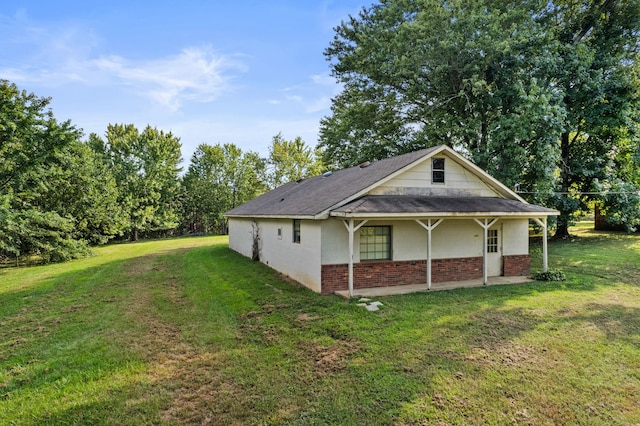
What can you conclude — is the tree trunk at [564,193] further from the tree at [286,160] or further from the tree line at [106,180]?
the tree at [286,160]

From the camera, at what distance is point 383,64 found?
17.9 m

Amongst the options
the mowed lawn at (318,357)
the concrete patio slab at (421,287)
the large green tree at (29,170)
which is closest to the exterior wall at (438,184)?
the concrete patio slab at (421,287)

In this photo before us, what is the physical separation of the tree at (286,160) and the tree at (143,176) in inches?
453

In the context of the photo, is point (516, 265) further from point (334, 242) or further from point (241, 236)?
point (241, 236)

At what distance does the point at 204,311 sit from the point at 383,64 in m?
15.2

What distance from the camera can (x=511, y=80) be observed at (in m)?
17.9

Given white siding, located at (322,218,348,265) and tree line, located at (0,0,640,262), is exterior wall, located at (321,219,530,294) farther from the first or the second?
tree line, located at (0,0,640,262)

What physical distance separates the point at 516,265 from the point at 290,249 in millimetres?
8131

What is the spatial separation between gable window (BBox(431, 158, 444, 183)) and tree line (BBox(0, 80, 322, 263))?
15959 mm

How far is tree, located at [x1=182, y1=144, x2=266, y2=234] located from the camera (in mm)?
39562

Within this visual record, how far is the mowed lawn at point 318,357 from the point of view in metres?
4.17

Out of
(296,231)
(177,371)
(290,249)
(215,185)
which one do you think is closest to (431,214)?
(296,231)

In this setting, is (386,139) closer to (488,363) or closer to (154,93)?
(154,93)

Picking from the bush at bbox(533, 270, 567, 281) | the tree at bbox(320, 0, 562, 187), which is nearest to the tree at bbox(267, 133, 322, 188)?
the tree at bbox(320, 0, 562, 187)
